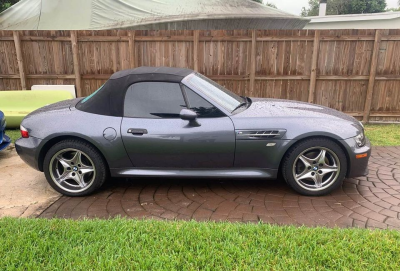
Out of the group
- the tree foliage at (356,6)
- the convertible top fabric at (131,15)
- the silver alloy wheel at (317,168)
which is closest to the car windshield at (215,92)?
the silver alloy wheel at (317,168)

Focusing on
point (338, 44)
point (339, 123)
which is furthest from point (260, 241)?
point (338, 44)

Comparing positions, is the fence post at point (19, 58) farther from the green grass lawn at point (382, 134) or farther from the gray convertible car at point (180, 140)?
the gray convertible car at point (180, 140)

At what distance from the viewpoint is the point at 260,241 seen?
2756 millimetres

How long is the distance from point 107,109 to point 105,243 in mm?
1720

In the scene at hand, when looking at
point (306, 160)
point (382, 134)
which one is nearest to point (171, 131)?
point (306, 160)

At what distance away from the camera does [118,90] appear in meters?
3.88

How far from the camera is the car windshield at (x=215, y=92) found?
12.7ft

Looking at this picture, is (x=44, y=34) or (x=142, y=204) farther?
(x=44, y=34)

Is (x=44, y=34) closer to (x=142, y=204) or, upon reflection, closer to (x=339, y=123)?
(x=142, y=204)

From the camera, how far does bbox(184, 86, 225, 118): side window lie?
3720 millimetres

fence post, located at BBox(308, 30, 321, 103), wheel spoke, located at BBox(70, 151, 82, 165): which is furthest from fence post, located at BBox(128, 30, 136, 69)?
wheel spoke, located at BBox(70, 151, 82, 165)

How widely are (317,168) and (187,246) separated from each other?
6.35 ft

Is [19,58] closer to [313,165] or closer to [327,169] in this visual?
[313,165]

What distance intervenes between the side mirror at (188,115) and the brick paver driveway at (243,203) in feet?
3.30
